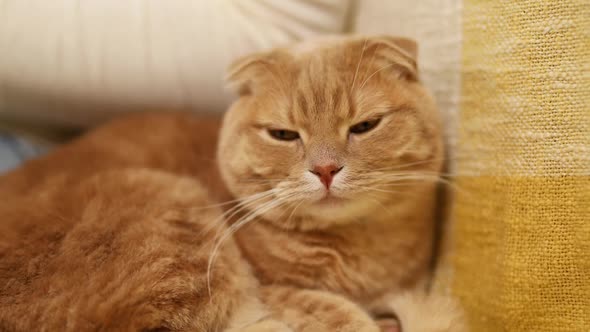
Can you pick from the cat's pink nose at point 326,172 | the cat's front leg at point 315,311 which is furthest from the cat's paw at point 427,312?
the cat's pink nose at point 326,172

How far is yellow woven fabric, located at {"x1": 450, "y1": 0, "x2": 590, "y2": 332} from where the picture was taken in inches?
44.8

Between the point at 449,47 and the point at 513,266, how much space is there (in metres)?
0.73

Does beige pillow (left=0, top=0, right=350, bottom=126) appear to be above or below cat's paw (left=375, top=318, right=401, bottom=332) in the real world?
above

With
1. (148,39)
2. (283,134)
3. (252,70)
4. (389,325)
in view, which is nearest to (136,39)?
(148,39)

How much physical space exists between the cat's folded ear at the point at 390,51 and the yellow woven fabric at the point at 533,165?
19 centimetres

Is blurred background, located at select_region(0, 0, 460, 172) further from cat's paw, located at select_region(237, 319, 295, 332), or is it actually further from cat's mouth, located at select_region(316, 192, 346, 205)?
cat's paw, located at select_region(237, 319, 295, 332)

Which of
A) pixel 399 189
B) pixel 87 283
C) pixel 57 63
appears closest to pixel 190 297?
pixel 87 283

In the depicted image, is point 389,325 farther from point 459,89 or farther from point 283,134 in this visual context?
point 459,89

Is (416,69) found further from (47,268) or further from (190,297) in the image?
(47,268)

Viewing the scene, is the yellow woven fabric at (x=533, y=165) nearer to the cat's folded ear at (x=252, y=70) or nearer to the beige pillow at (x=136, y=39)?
the cat's folded ear at (x=252, y=70)

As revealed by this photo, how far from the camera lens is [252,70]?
1.47 m

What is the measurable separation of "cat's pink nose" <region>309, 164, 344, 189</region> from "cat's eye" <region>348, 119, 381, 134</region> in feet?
0.50

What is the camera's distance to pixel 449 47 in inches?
60.6

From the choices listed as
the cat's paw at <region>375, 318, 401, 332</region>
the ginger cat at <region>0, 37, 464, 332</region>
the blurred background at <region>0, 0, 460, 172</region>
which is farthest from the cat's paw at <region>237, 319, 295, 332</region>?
the blurred background at <region>0, 0, 460, 172</region>
